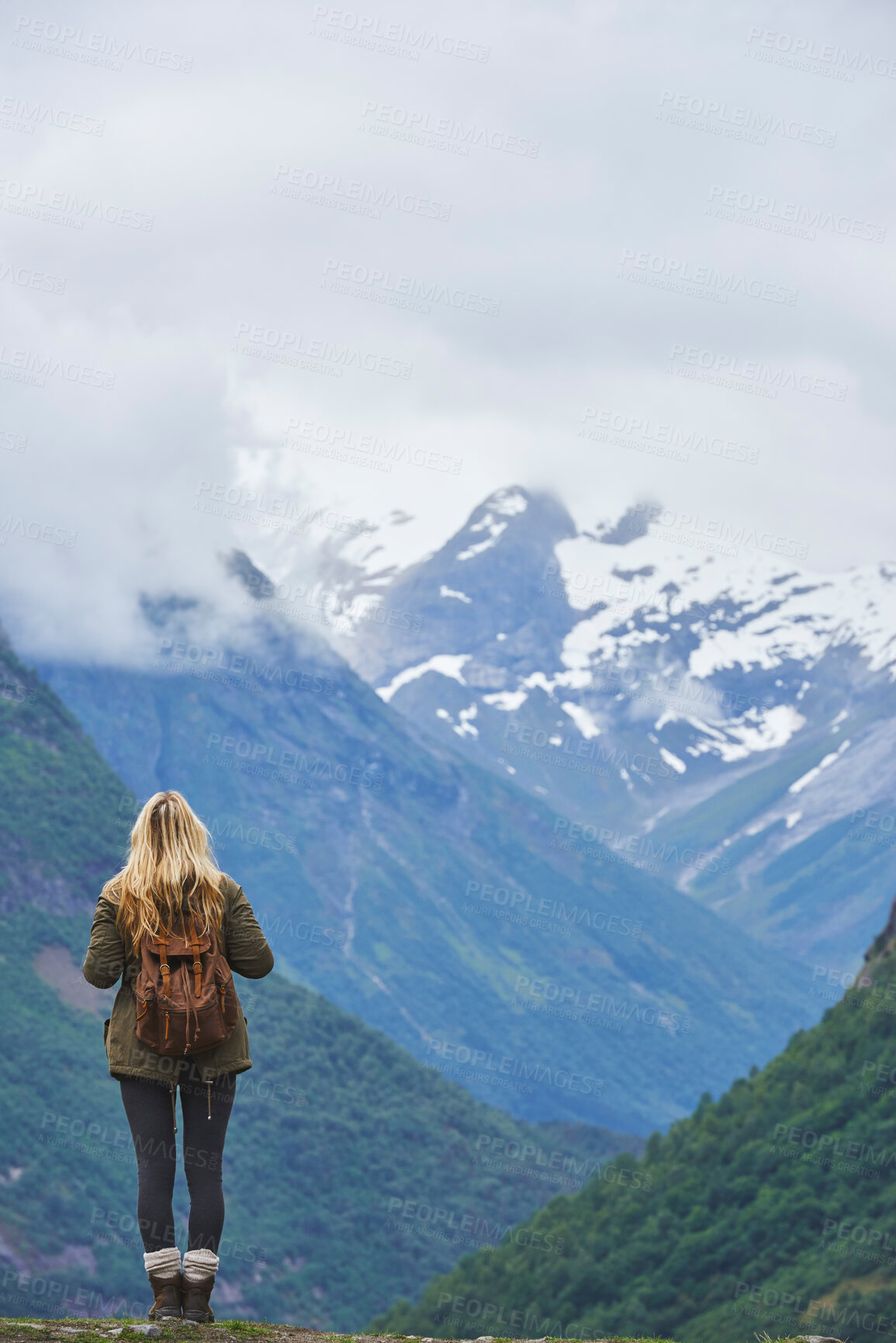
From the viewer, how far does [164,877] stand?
10.3 metres

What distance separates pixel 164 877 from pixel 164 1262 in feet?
9.24

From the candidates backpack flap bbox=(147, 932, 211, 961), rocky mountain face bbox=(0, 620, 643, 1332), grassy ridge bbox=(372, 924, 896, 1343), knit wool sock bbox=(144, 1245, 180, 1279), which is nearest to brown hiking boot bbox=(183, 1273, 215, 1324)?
knit wool sock bbox=(144, 1245, 180, 1279)

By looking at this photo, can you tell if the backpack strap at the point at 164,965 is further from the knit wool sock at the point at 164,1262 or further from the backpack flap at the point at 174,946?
the knit wool sock at the point at 164,1262

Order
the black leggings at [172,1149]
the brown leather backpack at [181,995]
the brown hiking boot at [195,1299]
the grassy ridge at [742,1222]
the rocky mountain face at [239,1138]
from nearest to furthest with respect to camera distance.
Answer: the brown leather backpack at [181,995] → the black leggings at [172,1149] → the brown hiking boot at [195,1299] → the grassy ridge at [742,1222] → the rocky mountain face at [239,1138]

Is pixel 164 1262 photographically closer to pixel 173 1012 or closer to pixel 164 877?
pixel 173 1012

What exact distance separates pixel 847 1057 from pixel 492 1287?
92.5 feet

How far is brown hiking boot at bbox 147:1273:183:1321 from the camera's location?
412 inches

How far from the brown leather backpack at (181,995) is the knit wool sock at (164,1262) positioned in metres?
1.47

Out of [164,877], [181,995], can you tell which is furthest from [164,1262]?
[164,877]

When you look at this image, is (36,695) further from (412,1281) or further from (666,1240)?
(666,1240)

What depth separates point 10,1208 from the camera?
130 meters

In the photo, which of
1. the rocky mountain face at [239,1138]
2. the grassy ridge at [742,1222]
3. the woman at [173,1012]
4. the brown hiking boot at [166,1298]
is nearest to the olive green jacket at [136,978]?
the woman at [173,1012]

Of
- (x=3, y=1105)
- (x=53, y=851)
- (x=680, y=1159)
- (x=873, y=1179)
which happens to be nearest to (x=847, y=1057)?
(x=873, y=1179)

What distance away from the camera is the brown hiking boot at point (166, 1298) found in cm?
1046
